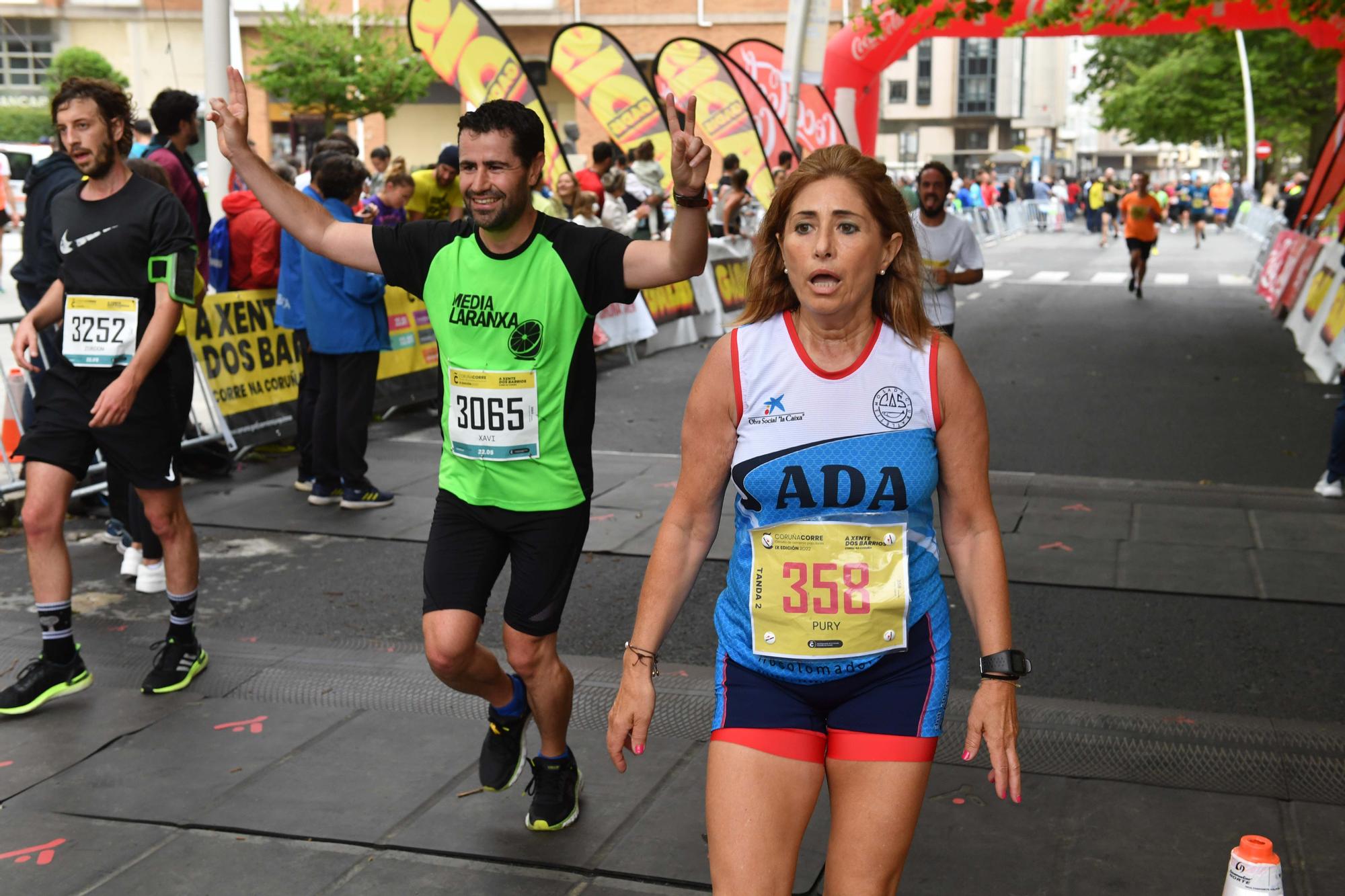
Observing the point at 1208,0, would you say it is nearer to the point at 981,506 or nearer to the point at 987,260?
the point at 981,506

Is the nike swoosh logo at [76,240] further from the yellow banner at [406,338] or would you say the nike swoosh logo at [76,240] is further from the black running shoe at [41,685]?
the yellow banner at [406,338]

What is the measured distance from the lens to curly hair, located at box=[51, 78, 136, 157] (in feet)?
16.4

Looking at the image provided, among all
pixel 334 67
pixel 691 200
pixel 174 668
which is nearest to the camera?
pixel 691 200

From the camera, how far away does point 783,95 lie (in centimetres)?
2078

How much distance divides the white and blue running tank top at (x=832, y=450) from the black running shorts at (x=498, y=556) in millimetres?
1139

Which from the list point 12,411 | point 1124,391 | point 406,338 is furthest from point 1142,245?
point 12,411

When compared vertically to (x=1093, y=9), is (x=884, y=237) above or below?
below

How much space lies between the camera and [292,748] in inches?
183

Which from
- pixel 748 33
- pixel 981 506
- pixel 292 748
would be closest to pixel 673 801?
pixel 292 748

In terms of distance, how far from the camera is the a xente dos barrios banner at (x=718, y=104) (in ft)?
→ 67.6

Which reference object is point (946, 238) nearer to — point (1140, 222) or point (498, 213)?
point (498, 213)

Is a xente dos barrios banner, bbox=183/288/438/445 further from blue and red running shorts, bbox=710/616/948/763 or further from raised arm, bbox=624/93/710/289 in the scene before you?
blue and red running shorts, bbox=710/616/948/763

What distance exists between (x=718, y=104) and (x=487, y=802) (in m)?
17.6

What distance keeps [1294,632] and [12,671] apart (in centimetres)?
513
